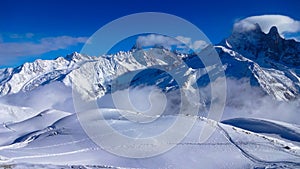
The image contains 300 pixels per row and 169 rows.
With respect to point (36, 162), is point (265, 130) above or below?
below

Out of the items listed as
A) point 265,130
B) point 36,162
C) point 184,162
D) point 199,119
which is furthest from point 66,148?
point 265,130

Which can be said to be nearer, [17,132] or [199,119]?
[199,119]

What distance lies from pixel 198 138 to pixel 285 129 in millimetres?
32601

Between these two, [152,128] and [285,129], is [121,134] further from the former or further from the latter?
[285,129]

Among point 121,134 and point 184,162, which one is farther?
point 121,134

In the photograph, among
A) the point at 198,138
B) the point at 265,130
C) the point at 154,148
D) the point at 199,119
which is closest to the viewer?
the point at 154,148

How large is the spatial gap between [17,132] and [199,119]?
51624 mm

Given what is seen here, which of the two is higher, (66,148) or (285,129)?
(66,148)

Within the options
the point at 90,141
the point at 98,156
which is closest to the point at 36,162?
the point at 98,156

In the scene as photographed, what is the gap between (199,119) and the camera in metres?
67.7

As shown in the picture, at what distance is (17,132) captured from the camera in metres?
98.4

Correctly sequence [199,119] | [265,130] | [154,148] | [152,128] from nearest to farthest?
1. [154,148]
2. [152,128]
3. [199,119]
4. [265,130]

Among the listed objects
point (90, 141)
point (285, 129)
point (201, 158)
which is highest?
point (90, 141)

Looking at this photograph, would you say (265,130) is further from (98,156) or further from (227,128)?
(98,156)
